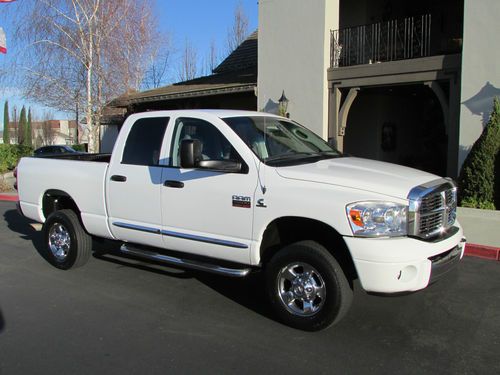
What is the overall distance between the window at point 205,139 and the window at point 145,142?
23 centimetres

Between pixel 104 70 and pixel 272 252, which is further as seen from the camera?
pixel 104 70

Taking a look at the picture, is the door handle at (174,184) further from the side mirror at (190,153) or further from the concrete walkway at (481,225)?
the concrete walkway at (481,225)

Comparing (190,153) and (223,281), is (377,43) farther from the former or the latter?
(190,153)

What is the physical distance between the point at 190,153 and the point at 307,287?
1625mm

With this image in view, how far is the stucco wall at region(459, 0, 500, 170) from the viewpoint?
10.4 meters

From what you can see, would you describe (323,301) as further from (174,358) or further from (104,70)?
(104,70)

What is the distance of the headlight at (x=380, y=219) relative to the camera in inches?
152

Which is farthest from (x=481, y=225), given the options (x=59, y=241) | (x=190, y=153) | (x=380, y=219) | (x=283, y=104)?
(x=283, y=104)

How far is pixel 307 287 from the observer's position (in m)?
4.22

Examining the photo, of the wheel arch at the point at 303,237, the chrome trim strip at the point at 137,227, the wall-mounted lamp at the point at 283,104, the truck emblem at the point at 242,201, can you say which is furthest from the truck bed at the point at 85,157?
the wall-mounted lamp at the point at 283,104

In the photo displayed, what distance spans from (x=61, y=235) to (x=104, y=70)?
16.4 m

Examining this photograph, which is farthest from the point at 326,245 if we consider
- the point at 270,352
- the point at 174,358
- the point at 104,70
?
the point at 104,70

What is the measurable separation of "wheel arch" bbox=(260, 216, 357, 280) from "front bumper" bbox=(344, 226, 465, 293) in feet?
0.60

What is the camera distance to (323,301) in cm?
412
